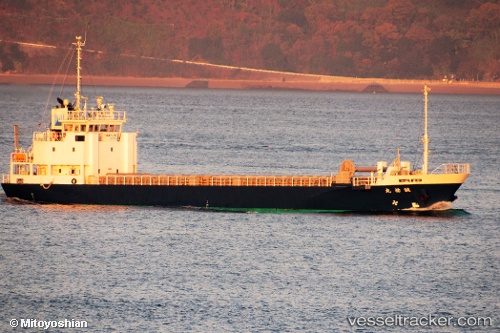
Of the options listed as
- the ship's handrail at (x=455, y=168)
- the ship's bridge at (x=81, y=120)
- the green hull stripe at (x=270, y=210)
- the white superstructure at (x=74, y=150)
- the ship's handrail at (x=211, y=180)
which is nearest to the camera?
the ship's handrail at (x=455, y=168)

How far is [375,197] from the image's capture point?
264ft

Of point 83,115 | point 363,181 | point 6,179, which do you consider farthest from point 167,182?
point 363,181

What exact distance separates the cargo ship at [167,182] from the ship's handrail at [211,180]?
0.21ft

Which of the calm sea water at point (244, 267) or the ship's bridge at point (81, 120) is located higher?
the ship's bridge at point (81, 120)

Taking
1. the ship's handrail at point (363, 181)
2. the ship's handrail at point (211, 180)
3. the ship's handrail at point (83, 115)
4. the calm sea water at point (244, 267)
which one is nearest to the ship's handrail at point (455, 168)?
the calm sea water at point (244, 267)

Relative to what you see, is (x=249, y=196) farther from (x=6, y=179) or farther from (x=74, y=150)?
(x=6, y=179)

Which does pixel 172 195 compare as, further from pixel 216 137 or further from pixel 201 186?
pixel 216 137

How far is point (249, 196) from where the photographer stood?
3233 inches

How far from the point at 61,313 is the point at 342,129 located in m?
113

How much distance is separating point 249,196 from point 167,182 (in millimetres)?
5464

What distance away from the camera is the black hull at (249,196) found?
8012cm

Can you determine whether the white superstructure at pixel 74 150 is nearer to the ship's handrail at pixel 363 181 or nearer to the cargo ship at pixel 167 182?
the cargo ship at pixel 167 182

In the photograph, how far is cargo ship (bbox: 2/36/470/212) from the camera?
80.1m

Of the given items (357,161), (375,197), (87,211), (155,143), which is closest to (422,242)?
(375,197)
